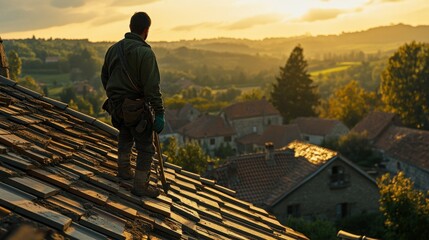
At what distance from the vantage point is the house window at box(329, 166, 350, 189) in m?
28.9

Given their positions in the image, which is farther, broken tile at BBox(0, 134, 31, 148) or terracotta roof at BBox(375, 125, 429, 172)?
terracotta roof at BBox(375, 125, 429, 172)

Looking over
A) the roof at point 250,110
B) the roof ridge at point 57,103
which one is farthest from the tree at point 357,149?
the roof ridge at point 57,103

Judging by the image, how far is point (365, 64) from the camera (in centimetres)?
16612

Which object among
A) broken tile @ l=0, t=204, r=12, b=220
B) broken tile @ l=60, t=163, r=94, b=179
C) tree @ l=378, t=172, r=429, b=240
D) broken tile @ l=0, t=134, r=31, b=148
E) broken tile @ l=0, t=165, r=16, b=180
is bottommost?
tree @ l=378, t=172, r=429, b=240

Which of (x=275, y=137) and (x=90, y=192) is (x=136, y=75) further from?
(x=275, y=137)

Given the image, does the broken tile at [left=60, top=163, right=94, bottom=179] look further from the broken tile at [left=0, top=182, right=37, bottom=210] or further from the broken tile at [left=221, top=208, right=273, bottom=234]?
the broken tile at [left=221, top=208, right=273, bottom=234]

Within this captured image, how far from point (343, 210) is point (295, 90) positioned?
1560 inches

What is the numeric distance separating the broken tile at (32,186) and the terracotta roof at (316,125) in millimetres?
58492

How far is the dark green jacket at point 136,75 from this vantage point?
4.76 m

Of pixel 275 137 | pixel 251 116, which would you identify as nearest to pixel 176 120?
pixel 251 116

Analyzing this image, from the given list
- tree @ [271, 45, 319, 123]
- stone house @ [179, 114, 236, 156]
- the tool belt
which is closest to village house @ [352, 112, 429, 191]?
tree @ [271, 45, 319, 123]

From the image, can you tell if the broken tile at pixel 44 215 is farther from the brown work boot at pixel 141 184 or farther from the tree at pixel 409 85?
the tree at pixel 409 85

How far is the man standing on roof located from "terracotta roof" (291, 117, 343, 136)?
188 feet

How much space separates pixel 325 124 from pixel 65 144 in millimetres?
58971
